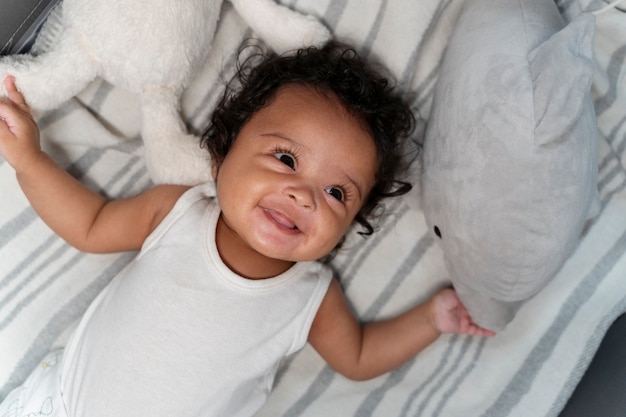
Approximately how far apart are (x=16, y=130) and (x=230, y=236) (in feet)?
1.26

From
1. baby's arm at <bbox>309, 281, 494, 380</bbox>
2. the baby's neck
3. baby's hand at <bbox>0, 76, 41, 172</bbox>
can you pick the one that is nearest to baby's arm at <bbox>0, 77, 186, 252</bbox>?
baby's hand at <bbox>0, 76, 41, 172</bbox>

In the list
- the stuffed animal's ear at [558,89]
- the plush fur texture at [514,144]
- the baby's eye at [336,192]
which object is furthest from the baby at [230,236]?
the stuffed animal's ear at [558,89]

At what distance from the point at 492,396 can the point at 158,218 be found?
69cm

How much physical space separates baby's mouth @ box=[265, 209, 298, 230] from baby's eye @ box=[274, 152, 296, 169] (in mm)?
77

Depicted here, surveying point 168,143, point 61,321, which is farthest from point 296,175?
point 61,321

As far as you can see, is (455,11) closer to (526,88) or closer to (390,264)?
(526,88)

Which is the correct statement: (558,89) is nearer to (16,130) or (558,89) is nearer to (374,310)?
(374,310)

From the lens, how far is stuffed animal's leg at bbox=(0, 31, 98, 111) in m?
0.98

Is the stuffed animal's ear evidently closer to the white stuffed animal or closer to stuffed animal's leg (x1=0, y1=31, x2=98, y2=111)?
the white stuffed animal

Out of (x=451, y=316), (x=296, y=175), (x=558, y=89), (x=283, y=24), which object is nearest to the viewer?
(x=558, y=89)

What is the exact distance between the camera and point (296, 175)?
934mm

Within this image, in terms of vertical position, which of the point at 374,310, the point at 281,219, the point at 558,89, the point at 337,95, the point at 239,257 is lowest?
the point at 374,310

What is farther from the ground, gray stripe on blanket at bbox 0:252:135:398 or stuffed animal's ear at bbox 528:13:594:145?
stuffed animal's ear at bbox 528:13:594:145

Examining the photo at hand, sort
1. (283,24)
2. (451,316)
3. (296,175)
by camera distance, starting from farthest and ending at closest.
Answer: (451,316) → (283,24) → (296,175)
